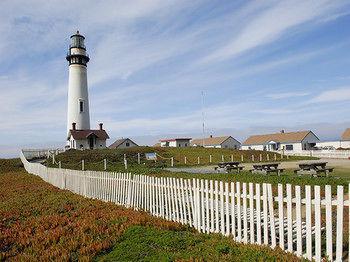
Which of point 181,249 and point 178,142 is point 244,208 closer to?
point 181,249

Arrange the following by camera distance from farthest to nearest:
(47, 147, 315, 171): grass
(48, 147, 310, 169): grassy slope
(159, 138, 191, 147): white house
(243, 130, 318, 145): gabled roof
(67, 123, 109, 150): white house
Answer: (159, 138, 191, 147): white house → (243, 130, 318, 145): gabled roof → (67, 123, 109, 150): white house → (48, 147, 310, 169): grassy slope → (47, 147, 315, 171): grass

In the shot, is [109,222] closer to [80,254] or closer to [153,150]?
[80,254]

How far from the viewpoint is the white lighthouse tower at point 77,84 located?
2311 inches

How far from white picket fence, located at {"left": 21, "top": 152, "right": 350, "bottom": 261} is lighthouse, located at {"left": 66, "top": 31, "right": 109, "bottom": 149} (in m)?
42.7

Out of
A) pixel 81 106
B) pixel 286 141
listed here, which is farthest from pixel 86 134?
pixel 286 141

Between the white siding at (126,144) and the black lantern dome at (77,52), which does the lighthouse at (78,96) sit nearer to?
Answer: the black lantern dome at (77,52)

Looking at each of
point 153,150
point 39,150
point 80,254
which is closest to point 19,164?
point 39,150

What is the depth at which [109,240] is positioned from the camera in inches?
327

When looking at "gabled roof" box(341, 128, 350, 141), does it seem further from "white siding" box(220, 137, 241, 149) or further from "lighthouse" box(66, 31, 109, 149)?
"lighthouse" box(66, 31, 109, 149)

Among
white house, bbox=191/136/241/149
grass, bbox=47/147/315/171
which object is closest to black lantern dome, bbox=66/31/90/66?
grass, bbox=47/147/315/171

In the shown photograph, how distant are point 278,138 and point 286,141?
2987mm

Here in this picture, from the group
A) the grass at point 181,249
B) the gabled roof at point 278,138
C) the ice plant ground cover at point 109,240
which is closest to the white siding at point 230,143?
the gabled roof at point 278,138

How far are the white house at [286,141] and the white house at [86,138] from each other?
3562 centimetres

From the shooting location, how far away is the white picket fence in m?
6.40
